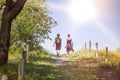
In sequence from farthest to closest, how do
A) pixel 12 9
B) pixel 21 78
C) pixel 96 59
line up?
pixel 96 59 → pixel 12 9 → pixel 21 78

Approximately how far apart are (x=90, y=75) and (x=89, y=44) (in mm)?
13624

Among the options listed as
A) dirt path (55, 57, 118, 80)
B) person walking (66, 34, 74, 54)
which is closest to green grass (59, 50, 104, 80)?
dirt path (55, 57, 118, 80)

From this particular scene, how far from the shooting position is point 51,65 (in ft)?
79.9

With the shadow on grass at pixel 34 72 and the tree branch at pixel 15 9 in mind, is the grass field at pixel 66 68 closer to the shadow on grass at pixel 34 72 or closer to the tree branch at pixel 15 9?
the shadow on grass at pixel 34 72

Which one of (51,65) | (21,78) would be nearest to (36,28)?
(51,65)

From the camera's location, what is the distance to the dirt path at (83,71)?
2106 cm

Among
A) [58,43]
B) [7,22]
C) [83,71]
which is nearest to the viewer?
[7,22]

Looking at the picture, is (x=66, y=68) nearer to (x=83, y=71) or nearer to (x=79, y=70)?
(x=79, y=70)

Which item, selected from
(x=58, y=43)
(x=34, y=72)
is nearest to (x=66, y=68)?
(x=34, y=72)

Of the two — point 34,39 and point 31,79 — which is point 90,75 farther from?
point 34,39

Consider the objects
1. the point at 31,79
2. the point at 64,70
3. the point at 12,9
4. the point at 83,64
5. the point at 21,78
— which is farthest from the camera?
the point at 83,64

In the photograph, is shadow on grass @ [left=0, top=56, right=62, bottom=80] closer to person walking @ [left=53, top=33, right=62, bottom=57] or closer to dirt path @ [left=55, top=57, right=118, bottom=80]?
dirt path @ [left=55, top=57, right=118, bottom=80]

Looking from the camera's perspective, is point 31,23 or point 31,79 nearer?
point 31,79

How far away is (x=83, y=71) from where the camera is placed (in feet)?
74.8
